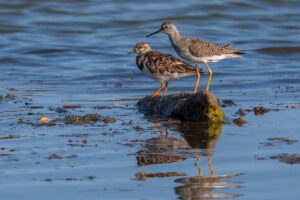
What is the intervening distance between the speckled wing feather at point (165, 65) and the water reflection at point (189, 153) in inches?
52.1

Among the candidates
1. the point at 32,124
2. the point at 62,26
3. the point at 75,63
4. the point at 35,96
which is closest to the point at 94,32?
the point at 62,26

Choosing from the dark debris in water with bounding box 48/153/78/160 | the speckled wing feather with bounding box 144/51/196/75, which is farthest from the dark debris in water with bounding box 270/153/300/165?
the speckled wing feather with bounding box 144/51/196/75

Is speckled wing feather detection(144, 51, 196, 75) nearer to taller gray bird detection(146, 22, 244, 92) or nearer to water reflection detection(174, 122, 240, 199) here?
taller gray bird detection(146, 22, 244, 92)

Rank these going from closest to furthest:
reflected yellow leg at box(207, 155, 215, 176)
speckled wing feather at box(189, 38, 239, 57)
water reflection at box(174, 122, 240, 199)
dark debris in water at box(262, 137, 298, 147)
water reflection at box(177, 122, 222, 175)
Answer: water reflection at box(174, 122, 240, 199), reflected yellow leg at box(207, 155, 215, 176), water reflection at box(177, 122, 222, 175), dark debris in water at box(262, 137, 298, 147), speckled wing feather at box(189, 38, 239, 57)

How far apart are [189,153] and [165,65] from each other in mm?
3112

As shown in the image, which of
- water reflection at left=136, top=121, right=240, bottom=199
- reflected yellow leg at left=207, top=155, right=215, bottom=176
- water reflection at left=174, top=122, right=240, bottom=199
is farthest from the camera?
reflected yellow leg at left=207, top=155, right=215, bottom=176

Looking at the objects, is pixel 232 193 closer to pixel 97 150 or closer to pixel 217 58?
pixel 97 150

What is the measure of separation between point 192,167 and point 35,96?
5.27 metres

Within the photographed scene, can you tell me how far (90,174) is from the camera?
24.6ft

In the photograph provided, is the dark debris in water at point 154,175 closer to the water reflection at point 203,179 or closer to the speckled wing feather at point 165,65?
the water reflection at point 203,179

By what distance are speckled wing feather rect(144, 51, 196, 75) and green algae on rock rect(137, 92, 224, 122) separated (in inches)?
21.0

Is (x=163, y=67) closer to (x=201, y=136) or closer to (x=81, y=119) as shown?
(x=81, y=119)

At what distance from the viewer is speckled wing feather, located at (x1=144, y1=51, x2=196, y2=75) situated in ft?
36.8

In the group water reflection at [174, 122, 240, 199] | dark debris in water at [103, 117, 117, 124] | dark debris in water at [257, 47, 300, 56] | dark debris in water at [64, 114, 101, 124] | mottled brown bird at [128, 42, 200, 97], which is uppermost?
mottled brown bird at [128, 42, 200, 97]
